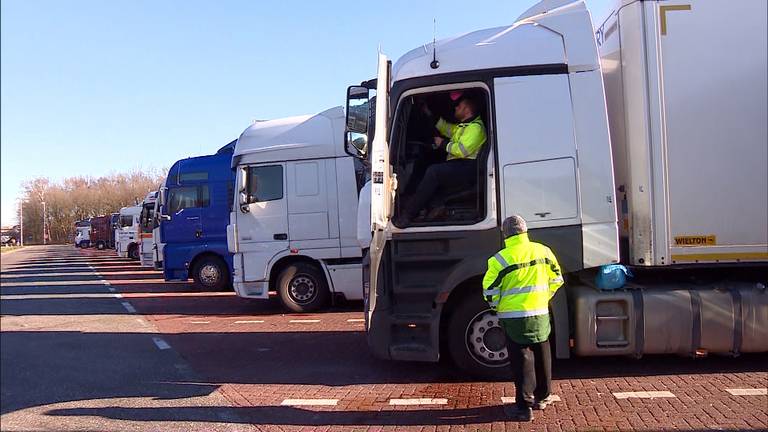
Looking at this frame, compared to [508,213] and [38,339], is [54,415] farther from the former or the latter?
[508,213]

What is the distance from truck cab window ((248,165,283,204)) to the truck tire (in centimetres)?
436

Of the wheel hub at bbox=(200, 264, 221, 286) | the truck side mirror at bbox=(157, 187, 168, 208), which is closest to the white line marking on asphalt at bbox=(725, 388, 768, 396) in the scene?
the wheel hub at bbox=(200, 264, 221, 286)

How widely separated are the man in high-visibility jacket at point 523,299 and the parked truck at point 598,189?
733 millimetres

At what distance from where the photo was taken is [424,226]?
5559 mm

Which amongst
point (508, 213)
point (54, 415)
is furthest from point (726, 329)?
point (54, 415)

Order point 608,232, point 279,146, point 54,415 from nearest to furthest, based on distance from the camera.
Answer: point 54,415, point 608,232, point 279,146

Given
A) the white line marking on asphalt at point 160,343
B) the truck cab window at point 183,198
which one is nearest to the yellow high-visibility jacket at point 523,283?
the white line marking on asphalt at point 160,343

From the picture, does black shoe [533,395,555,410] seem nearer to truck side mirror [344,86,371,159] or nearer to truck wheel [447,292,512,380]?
truck wheel [447,292,512,380]

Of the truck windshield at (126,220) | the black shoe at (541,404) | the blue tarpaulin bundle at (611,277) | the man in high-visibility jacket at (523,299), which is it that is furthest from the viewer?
the truck windshield at (126,220)

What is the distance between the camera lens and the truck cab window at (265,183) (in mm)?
10258

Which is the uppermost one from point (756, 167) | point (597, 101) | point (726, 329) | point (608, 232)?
point (597, 101)

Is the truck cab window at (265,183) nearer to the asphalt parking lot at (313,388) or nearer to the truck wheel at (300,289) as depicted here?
the truck wheel at (300,289)

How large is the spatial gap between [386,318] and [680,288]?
115 inches

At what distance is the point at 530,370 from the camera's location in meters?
4.67
